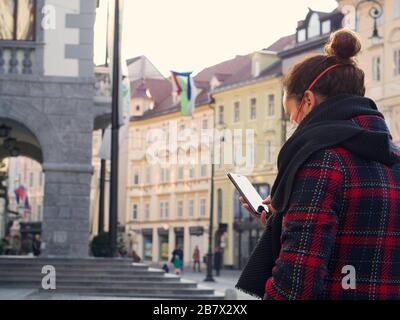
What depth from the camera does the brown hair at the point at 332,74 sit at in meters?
2.80

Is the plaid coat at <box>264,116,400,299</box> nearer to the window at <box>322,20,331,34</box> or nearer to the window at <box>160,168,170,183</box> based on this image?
the window at <box>322,20,331,34</box>

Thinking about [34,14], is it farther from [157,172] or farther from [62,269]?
[157,172]

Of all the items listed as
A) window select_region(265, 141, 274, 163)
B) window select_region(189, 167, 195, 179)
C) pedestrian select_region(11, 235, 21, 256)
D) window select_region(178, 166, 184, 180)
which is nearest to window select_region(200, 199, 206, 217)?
window select_region(189, 167, 195, 179)

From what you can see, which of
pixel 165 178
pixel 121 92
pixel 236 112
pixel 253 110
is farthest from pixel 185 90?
pixel 165 178

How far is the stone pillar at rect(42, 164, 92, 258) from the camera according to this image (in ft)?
60.8

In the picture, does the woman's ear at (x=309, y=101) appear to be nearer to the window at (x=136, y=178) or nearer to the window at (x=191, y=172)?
the window at (x=191, y=172)

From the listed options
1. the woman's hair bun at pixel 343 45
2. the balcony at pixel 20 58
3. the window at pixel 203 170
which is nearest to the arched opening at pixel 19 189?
the balcony at pixel 20 58

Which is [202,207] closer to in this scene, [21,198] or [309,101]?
[21,198]

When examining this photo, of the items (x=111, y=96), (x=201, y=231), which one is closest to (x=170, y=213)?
(x=201, y=231)

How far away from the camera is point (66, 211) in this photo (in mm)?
18609

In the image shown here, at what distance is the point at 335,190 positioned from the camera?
8.44 ft

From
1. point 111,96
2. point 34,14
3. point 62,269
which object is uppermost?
point 34,14

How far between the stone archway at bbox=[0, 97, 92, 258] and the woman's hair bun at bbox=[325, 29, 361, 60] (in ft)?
52.1
